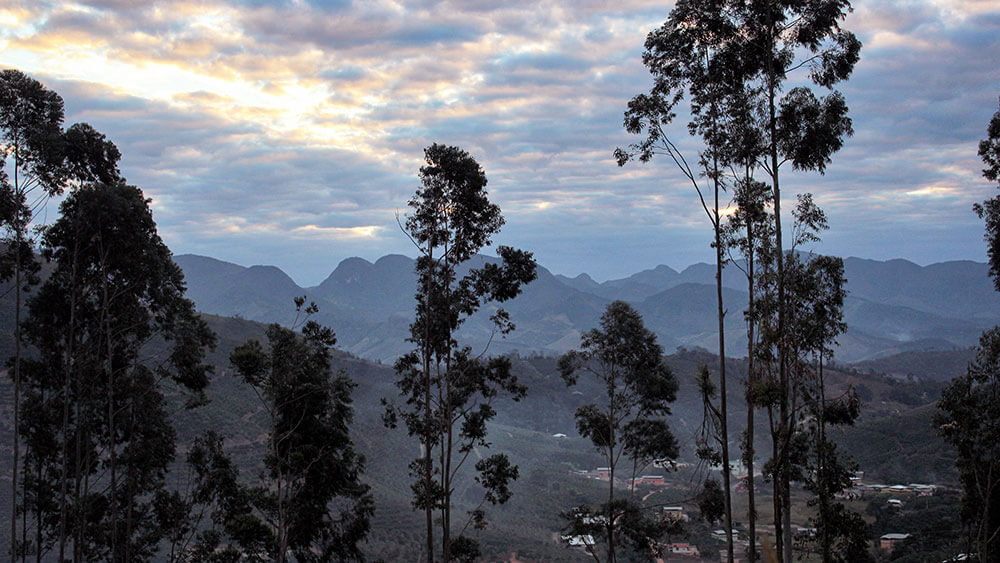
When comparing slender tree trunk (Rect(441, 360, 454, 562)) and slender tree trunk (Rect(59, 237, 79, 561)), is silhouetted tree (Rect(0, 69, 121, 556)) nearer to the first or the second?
slender tree trunk (Rect(59, 237, 79, 561))

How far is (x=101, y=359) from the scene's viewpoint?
2353 cm

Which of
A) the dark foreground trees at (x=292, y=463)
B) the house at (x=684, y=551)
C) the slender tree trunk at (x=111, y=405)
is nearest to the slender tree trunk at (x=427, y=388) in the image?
the dark foreground trees at (x=292, y=463)

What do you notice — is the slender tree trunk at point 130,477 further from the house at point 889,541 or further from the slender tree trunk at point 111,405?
the house at point 889,541

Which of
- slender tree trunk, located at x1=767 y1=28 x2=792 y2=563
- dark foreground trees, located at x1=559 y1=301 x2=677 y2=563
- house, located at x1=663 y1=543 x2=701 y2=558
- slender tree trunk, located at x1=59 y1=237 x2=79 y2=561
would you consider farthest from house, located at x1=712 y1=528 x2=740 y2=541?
slender tree trunk, located at x1=59 y1=237 x2=79 y2=561

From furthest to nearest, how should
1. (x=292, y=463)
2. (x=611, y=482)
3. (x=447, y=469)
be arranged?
(x=611, y=482) → (x=292, y=463) → (x=447, y=469)

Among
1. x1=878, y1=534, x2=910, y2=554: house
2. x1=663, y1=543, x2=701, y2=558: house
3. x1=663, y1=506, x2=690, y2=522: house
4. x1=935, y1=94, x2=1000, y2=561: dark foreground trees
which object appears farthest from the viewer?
x1=663, y1=543, x2=701, y2=558: house

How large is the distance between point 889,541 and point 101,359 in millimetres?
52800

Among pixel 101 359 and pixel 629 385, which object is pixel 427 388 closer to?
pixel 629 385

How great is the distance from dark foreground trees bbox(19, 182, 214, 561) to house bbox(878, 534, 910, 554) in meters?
47.4

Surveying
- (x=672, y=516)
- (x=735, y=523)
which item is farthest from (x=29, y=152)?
(x=735, y=523)

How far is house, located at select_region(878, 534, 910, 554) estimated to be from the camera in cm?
4966

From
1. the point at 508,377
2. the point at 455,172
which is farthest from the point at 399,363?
the point at 455,172

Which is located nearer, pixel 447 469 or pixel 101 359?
pixel 447 469

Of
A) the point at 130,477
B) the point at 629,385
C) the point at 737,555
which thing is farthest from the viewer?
the point at 737,555
